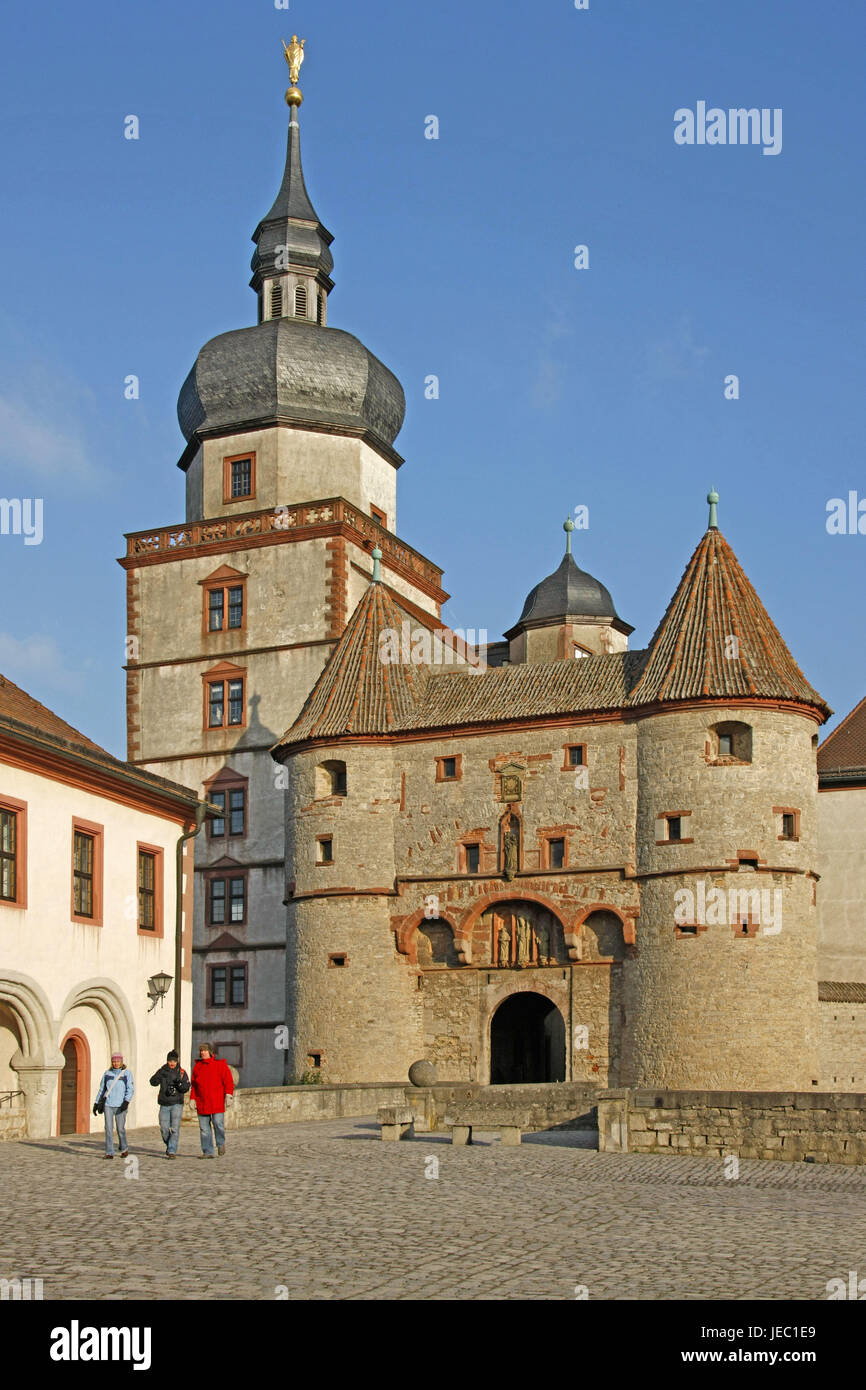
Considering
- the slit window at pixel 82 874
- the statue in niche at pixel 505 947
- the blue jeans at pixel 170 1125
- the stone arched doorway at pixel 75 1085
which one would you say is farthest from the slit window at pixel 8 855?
the statue in niche at pixel 505 947

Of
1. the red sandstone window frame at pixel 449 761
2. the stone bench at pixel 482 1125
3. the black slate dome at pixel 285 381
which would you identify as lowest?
the stone bench at pixel 482 1125

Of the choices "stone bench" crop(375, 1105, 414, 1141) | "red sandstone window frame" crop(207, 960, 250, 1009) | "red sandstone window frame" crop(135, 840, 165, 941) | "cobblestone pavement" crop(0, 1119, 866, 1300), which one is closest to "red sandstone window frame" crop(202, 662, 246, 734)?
"red sandstone window frame" crop(207, 960, 250, 1009)

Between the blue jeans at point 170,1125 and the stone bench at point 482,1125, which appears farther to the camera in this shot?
the stone bench at point 482,1125

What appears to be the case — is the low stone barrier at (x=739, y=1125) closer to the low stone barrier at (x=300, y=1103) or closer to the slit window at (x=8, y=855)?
the low stone barrier at (x=300, y=1103)

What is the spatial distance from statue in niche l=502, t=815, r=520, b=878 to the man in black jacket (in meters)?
19.0

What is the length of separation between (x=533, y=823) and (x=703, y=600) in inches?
258

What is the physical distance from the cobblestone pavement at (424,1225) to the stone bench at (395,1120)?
6.51 feet

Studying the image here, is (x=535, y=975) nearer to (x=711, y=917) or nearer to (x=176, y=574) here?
(x=711, y=917)

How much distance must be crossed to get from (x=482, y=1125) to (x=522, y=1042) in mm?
17162

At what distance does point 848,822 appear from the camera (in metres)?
42.7

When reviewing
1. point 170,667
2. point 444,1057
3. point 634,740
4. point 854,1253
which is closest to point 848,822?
point 634,740

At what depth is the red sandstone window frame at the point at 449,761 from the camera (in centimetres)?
3994

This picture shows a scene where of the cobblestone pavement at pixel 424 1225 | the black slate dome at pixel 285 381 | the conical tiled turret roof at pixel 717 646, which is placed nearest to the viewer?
the cobblestone pavement at pixel 424 1225

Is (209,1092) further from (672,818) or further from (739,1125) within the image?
(672,818)
